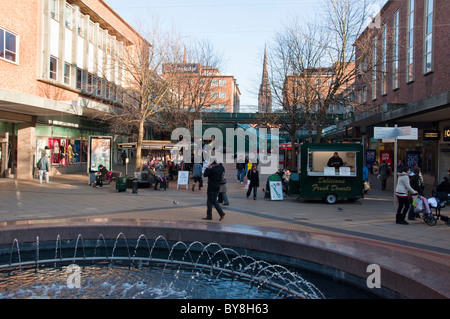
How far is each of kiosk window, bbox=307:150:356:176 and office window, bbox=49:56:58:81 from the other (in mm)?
17441

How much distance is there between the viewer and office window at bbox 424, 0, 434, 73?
21.5 m

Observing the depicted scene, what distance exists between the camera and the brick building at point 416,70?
65.4 ft

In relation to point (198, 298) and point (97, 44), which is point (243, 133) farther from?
point (198, 298)

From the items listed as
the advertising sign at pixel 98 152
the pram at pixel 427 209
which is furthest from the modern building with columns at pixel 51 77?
the pram at pixel 427 209

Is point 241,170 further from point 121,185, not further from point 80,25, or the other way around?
point 80,25

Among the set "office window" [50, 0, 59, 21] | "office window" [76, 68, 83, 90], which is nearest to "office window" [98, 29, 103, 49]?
"office window" [76, 68, 83, 90]

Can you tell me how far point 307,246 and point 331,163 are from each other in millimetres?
8447

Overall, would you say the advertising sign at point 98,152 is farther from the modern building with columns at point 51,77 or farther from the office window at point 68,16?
the office window at point 68,16

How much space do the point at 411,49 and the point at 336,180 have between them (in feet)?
48.1

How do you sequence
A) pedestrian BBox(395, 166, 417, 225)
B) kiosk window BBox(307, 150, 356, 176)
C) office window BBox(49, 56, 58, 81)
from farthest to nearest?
office window BBox(49, 56, 58, 81), kiosk window BBox(307, 150, 356, 176), pedestrian BBox(395, 166, 417, 225)

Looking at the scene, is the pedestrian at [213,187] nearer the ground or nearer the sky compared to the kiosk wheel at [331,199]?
nearer the sky

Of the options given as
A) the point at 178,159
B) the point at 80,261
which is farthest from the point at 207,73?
the point at 80,261

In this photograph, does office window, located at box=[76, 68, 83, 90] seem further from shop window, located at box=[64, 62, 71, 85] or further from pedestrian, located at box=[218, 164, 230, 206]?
pedestrian, located at box=[218, 164, 230, 206]

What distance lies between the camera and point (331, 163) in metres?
14.6
